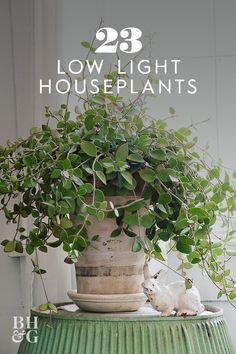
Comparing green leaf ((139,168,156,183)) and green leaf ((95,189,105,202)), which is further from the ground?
green leaf ((139,168,156,183))

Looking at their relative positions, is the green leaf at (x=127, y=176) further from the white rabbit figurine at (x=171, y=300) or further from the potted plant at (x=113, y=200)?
the white rabbit figurine at (x=171, y=300)

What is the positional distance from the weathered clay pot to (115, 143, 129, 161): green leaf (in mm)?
107

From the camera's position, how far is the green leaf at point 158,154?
3.68 feet

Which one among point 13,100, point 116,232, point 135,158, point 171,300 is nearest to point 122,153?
point 135,158

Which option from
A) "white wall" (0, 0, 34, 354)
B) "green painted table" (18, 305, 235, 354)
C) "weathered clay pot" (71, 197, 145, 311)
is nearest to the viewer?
"green painted table" (18, 305, 235, 354)

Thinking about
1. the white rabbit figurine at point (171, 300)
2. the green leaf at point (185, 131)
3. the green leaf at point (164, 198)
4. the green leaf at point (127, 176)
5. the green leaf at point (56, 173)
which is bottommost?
the white rabbit figurine at point (171, 300)

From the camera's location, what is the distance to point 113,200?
119cm

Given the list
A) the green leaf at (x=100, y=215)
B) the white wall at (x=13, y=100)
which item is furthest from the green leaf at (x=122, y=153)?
the white wall at (x=13, y=100)

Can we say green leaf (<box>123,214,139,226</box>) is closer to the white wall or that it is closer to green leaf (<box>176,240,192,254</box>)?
green leaf (<box>176,240,192,254</box>)

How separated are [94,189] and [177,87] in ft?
2.11

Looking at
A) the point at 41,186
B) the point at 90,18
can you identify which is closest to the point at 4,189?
the point at 41,186

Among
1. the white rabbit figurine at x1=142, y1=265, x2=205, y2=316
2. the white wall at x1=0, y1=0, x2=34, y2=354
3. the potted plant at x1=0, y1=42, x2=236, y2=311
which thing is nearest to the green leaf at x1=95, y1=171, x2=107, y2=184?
the potted plant at x1=0, y1=42, x2=236, y2=311

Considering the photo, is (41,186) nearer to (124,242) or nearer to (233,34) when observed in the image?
(124,242)

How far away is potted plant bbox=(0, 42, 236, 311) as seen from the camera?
3.61 feet
